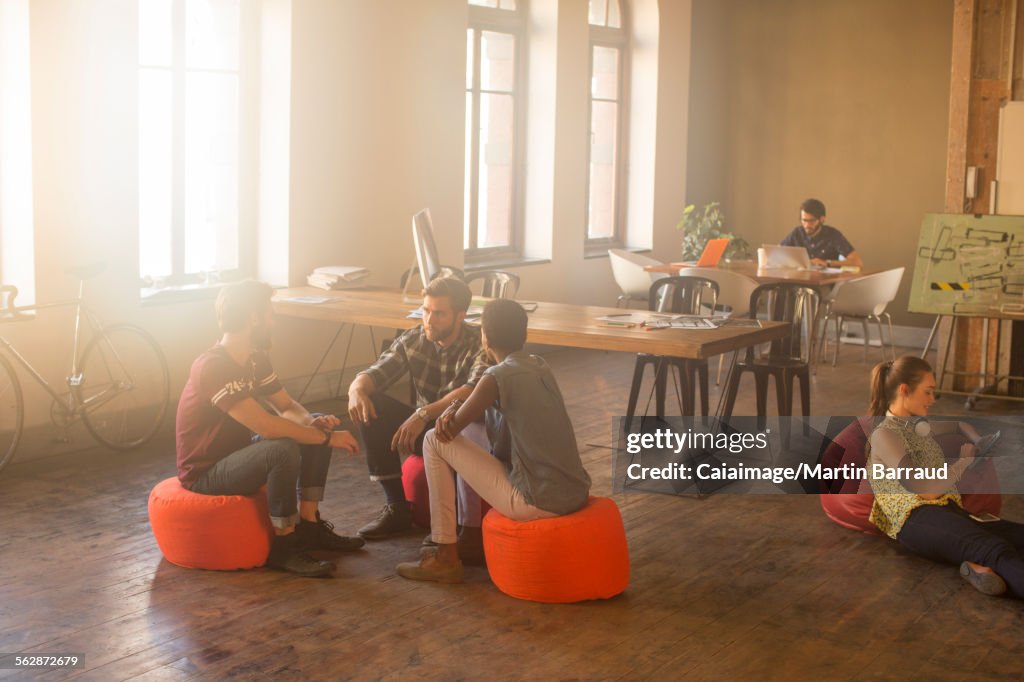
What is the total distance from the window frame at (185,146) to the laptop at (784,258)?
3814 millimetres

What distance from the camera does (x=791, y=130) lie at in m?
11.5

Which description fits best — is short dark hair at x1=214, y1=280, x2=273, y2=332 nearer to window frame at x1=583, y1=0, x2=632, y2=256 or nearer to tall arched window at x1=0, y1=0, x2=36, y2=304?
tall arched window at x1=0, y1=0, x2=36, y2=304

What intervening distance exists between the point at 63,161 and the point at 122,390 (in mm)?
1192

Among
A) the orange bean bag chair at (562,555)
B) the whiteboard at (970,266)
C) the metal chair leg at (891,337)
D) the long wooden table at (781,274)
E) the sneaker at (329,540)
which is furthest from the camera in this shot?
the metal chair leg at (891,337)

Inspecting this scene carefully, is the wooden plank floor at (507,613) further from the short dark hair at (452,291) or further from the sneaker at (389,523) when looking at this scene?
the short dark hair at (452,291)

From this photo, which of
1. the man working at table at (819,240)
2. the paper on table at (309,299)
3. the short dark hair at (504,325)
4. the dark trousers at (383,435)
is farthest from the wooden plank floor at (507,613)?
the man working at table at (819,240)

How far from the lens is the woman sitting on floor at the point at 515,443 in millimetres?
3994

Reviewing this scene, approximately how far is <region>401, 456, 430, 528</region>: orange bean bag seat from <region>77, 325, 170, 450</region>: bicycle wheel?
197cm

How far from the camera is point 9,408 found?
221 inches

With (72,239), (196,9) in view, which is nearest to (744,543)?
(72,239)

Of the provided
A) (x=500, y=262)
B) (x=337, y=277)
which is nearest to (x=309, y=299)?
(x=337, y=277)

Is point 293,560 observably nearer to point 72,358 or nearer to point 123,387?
point 123,387

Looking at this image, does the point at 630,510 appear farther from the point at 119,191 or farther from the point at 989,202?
the point at 989,202

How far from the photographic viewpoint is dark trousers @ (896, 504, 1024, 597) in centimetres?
420
